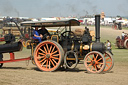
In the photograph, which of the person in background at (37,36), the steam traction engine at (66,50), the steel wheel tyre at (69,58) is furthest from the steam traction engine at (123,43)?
the person in background at (37,36)

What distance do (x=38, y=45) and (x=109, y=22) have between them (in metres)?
64.5

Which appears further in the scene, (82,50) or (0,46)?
(0,46)

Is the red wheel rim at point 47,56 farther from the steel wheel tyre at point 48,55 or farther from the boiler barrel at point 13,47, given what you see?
the boiler barrel at point 13,47

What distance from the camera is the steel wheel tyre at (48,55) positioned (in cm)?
817

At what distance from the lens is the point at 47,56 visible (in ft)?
27.4

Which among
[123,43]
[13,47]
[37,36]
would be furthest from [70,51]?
[123,43]

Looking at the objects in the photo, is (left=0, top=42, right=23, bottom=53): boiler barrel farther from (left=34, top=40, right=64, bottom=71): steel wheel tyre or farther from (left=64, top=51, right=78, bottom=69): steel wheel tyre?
(left=64, top=51, right=78, bottom=69): steel wheel tyre

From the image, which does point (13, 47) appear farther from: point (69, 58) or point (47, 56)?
point (69, 58)

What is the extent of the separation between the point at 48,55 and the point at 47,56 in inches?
1.8

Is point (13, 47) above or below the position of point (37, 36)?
below

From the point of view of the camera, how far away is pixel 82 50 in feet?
27.6

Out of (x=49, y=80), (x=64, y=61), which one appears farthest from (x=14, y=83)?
(x=64, y=61)

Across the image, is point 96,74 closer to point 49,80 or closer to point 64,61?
point 64,61

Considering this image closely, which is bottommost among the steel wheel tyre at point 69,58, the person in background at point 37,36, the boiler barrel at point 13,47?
the steel wheel tyre at point 69,58
